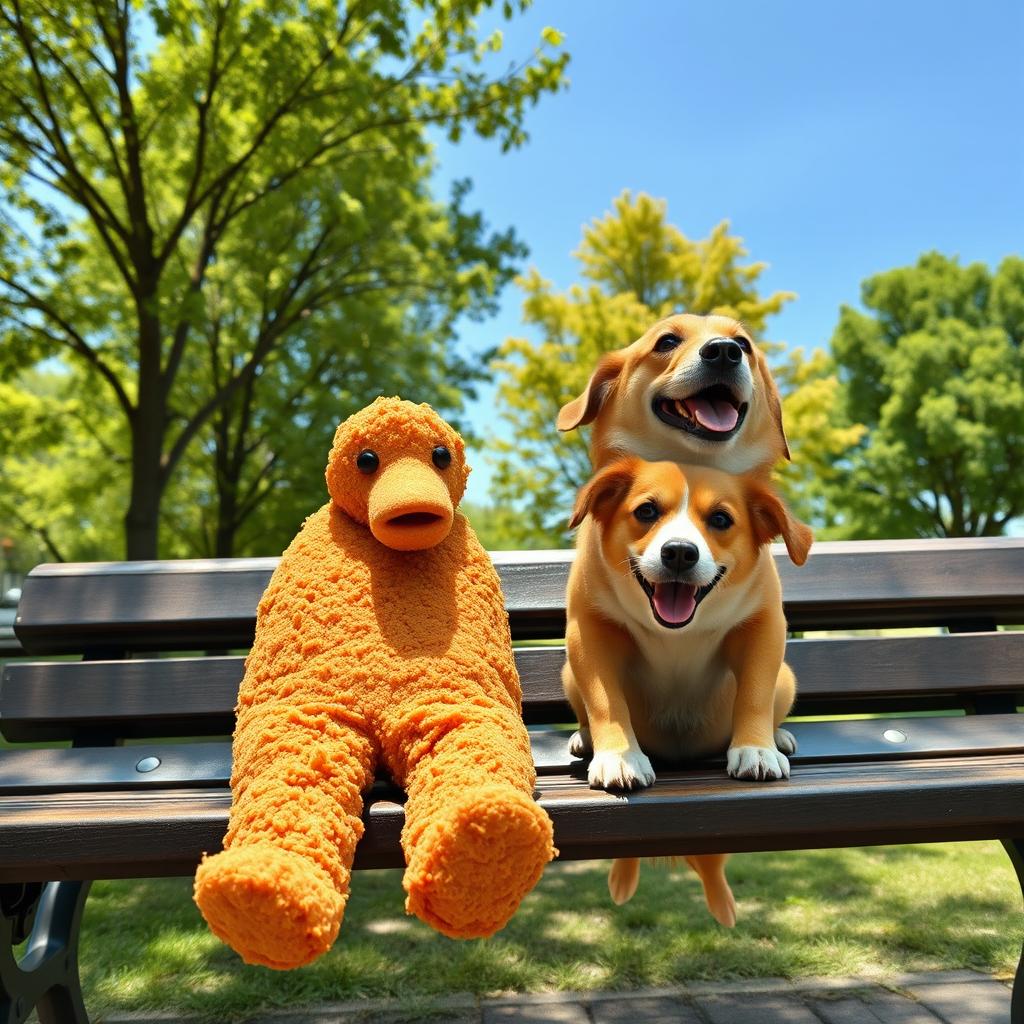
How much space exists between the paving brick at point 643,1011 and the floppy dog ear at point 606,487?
1.56 metres

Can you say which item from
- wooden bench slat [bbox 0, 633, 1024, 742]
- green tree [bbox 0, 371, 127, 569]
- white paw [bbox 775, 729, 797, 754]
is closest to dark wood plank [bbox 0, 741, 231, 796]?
wooden bench slat [bbox 0, 633, 1024, 742]

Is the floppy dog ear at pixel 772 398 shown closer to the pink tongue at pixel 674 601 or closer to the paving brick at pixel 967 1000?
the pink tongue at pixel 674 601

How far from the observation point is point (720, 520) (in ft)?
5.32

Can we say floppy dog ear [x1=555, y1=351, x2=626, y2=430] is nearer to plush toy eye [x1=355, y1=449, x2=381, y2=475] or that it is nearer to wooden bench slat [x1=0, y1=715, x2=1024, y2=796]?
plush toy eye [x1=355, y1=449, x2=381, y2=475]

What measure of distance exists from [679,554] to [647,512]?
13 centimetres

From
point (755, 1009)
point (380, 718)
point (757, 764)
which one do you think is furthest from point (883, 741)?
point (380, 718)

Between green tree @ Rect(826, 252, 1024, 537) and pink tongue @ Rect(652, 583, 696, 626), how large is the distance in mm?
25029

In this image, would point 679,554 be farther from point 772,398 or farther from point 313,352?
point 313,352

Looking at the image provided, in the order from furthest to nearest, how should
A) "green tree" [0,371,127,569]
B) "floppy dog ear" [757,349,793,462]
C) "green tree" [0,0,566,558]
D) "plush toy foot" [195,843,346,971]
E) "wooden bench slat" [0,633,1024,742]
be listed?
"green tree" [0,371,127,569] → "green tree" [0,0,566,558] → "wooden bench slat" [0,633,1024,742] → "floppy dog ear" [757,349,793,462] → "plush toy foot" [195,843,346,971]

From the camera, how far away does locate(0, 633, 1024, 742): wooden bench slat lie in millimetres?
2250

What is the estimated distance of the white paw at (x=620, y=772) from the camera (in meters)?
1.53

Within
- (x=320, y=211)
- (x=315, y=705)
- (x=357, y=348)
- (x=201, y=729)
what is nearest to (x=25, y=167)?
(x=320, y=211)

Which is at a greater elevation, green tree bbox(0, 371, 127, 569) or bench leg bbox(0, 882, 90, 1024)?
green tree bbox(0, 371, 127, 569)

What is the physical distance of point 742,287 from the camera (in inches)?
648
